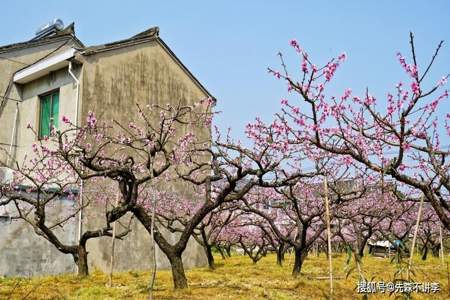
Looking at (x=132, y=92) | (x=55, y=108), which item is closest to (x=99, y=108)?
(x=55, y=108)

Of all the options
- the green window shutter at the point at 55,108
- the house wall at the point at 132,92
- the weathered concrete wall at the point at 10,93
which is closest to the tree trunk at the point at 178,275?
the house wall at the point at 132,92

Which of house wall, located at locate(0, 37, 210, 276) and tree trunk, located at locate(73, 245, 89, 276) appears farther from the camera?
house wall, located at locate(0, 37, 210, 276)

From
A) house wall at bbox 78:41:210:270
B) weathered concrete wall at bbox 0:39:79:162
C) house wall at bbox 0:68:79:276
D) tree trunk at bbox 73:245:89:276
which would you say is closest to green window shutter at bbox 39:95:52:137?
house wall at bbox 0:68:79:276

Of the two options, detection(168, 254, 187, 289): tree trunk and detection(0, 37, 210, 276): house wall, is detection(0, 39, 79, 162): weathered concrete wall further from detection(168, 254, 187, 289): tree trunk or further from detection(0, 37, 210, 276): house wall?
detection(168, 254, 187, 289): tree trunk

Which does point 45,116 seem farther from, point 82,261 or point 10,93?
point 82,261

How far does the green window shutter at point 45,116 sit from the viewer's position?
56.3 feet

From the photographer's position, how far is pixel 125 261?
651 inches

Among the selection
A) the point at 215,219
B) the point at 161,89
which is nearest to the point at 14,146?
the point at 161,89

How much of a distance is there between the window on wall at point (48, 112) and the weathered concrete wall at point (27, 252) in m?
3.47

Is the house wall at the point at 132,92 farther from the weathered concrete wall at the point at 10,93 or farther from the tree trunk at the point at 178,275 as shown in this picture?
the tree trunk at the point at 178,275

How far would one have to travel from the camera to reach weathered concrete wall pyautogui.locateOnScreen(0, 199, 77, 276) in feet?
45.0

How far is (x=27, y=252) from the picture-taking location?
1408 centimetres

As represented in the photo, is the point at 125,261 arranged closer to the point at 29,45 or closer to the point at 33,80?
the point at 33,80

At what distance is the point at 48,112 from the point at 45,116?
209mm
